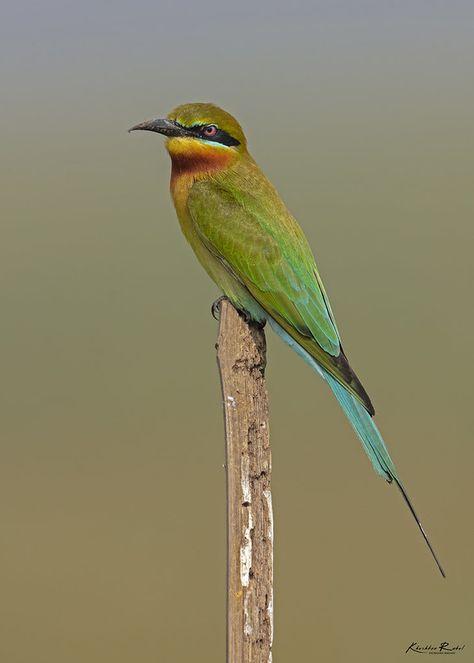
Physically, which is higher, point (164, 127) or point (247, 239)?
point (164, 127)

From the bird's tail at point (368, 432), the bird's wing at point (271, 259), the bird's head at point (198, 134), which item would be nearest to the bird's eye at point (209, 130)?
the bird's head at point (198, 134)

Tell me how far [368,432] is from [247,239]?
2.49 feet

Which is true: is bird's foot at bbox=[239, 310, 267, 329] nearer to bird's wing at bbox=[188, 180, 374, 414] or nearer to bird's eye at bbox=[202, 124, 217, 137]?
bird's wing at bbox=[188, 180, 374, 414]

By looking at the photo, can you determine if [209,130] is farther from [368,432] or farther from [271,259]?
[368,432]

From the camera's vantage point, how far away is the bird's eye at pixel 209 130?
298 centimetres

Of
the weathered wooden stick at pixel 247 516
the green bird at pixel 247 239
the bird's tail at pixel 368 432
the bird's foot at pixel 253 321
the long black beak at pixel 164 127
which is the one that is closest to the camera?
the weathered wooden stick at pixel 247 516

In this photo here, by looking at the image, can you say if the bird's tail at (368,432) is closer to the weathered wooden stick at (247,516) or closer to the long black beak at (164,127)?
the weathered wooden stick at (247,516)

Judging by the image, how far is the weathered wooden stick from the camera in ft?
5.71

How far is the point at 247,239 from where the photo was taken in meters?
2.84

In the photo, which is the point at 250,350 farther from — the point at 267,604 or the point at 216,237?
the point at 216,237

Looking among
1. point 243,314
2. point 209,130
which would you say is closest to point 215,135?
point 209,130

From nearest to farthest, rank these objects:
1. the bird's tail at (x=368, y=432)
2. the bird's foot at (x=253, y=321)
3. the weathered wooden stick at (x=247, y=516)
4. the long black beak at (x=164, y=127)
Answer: the weathered wooden stick at (x=247, y=516) → the bird's tail at (x=368, y=432) → the bird's foot at (x=253, y=321) → the long black beak at (x=164, y=127)

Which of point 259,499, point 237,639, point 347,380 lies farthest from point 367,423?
point 237,639

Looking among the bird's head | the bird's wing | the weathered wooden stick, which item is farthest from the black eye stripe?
the weathered wooden stick
